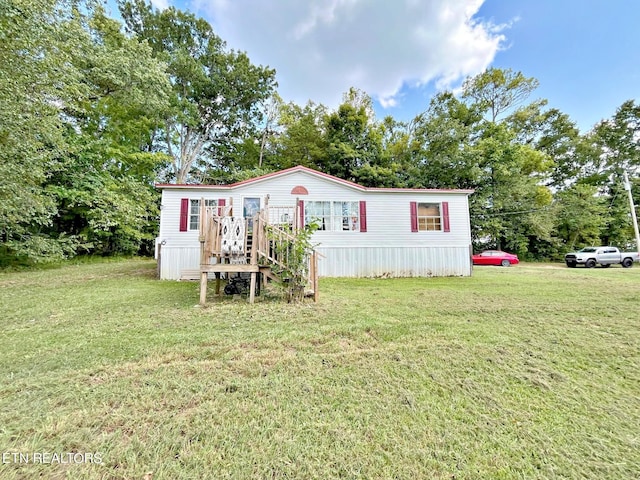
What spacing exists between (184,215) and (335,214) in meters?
5.31

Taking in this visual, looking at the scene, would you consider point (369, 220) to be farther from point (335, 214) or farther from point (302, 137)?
point (302, 137)

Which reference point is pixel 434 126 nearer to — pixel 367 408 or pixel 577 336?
pixel 577 336

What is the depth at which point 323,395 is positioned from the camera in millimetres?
2182

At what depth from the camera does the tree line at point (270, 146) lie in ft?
39.4

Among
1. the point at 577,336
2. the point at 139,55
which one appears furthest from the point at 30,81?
the point at 577,336

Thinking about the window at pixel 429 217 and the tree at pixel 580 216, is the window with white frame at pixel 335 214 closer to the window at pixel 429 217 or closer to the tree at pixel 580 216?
the window at pixel 429 217

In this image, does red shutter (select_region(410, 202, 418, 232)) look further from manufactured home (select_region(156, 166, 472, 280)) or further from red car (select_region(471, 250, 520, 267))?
red car (select_region(471, 250, 520, 267))

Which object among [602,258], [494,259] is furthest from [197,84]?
[602,258]

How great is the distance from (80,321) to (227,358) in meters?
2.93

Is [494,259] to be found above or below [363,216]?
below

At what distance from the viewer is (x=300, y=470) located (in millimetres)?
1458

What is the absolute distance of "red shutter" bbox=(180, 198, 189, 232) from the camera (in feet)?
29.4

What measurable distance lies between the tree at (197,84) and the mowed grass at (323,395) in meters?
18.1

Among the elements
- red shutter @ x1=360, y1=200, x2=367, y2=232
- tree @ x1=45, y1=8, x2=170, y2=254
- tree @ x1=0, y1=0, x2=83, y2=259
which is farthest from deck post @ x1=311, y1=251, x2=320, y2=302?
tree @ x1=45, y1=8, x2=170, y2=254
